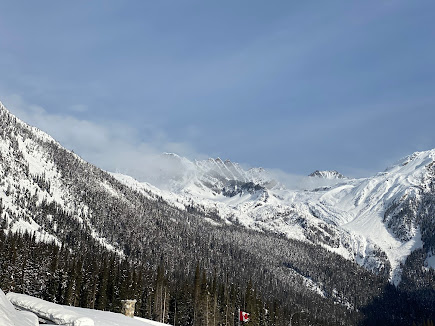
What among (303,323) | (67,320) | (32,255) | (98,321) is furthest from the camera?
(303,323)

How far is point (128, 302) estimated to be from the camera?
51.9 m

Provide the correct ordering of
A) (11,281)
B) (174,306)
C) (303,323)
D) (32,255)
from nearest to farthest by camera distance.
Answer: (11,281) → (174,306) → (32,255) → (303,323)

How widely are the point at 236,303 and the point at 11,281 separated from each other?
57.1m

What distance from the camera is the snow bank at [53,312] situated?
23.7m

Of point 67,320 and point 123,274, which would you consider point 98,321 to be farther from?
point 123,274

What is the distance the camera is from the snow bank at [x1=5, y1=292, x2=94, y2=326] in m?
23.7

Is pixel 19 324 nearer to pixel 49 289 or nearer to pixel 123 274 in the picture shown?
pixel 49 289

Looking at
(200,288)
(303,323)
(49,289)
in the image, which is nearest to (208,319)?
(200,288)

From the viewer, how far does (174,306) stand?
10869cm

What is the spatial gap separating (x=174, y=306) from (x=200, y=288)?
1125 centimetres

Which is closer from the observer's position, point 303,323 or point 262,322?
point 262,322

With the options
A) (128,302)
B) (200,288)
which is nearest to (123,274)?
(200,288)

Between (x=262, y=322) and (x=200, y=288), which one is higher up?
(x=200, y=288)

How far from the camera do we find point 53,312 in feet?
82.1
